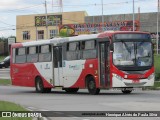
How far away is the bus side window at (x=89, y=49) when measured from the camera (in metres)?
25.6

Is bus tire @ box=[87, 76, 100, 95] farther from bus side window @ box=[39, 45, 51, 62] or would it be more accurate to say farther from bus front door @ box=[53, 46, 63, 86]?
bus side window @ box=[39, 45, 51, 62]

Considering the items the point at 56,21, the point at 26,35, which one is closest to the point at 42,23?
the point at 56,21

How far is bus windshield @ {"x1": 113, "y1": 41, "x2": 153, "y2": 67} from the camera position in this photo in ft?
80.2

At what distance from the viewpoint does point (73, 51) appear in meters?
27.3

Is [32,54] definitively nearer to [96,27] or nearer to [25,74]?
[25,74]

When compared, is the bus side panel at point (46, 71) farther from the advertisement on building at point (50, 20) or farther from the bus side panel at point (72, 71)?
the advertisement on building at point (50, 20)

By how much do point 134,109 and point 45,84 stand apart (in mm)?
13634

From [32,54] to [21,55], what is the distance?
1477 mm

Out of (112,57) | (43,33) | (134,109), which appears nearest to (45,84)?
(112,57)

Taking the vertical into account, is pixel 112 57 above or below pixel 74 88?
above

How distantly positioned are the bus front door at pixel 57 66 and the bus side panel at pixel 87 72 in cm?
128

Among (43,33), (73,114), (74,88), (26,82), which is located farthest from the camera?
(43,33)

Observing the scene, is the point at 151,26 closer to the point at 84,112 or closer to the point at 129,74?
the point at 129,74

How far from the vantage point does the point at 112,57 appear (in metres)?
24.4
